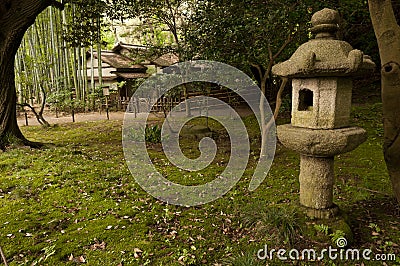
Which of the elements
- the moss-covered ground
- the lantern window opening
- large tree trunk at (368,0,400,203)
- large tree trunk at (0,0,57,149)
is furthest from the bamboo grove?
large tree trunk at (368,0,400,203)

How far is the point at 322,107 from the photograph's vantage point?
312 centimetres

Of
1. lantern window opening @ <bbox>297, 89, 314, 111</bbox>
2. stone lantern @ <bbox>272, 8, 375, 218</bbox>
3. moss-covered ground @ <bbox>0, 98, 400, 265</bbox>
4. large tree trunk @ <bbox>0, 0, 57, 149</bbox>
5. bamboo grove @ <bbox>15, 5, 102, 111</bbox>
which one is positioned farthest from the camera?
bamboo grove @ <bbox>15, 5, 102, 111</bbox>

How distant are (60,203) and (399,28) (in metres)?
5.02

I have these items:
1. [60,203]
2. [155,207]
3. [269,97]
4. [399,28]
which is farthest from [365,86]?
[60,203]

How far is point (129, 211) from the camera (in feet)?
13.9

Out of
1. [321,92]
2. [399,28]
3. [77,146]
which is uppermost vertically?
[399,28]

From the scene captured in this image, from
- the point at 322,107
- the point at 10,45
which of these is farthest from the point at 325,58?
the point at 10,45

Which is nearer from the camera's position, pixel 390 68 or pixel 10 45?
pixel 390 68

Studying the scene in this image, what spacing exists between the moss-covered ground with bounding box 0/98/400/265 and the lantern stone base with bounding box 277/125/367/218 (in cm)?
20

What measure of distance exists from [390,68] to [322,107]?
2.46 ft

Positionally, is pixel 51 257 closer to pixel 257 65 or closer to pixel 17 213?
pixel 17 213

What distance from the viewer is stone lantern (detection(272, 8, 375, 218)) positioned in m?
2.90

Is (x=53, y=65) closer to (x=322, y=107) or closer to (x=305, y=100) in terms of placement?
(x=305, y=100)

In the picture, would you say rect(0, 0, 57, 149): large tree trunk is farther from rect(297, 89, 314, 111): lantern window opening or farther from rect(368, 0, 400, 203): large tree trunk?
rect(368, 0, 400, 203): large tree trunk
